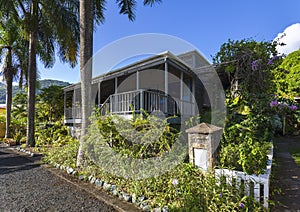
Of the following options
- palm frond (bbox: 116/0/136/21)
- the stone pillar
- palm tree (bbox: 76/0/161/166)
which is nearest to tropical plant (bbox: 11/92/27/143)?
palm tree (bbox: 76/0/161/166)

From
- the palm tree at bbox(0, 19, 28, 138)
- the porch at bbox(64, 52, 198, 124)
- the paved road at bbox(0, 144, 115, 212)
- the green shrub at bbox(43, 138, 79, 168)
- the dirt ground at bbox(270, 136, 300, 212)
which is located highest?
the palm tree at bbox(0, 19, 28, 138)

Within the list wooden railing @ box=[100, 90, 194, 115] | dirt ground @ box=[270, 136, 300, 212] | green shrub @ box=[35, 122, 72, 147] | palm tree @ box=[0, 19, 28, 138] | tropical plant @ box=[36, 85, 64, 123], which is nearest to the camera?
dirt ground @ box=[270, 136, 300, 212]

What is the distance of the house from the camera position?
6562 millimetres

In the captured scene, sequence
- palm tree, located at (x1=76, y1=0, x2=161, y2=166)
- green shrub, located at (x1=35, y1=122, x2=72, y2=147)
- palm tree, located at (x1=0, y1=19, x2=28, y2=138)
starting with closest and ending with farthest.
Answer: palm tree, located at (x1=76, y1=0, x2=161, y2=166), green shrub, located at (x1=35, y1=122, x2=72, y2=147), palm tree, located at (x1=0, y1=19, x2=28, y2=138)

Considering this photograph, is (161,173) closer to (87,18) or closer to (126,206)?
(126,206)

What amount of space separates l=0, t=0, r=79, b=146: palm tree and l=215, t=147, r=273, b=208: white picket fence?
23.1ft

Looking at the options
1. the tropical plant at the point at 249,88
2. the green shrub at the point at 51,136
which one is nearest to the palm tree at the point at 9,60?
the green shrub at the point at 51,136

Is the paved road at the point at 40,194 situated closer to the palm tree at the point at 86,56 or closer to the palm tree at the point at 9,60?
the palm tree at the point at 86,56

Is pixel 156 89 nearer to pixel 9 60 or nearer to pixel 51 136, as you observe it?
pixel 51 136

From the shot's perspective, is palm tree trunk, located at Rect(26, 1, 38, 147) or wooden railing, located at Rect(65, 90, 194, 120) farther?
palm tree trunk, located at Rect(26, 1, 38, 147)

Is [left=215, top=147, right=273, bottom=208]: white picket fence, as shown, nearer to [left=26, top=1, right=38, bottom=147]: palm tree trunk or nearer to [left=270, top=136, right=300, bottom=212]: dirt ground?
[left=270, top=136, right=300, bottom=212]: dirt ground

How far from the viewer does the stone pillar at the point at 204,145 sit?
2852 millimetres

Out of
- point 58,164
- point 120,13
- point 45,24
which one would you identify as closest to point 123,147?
point 58,164

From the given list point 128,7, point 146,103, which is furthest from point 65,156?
point 128,7
